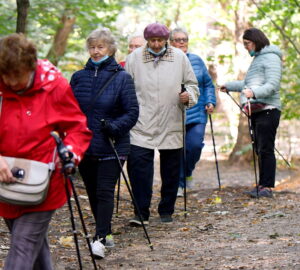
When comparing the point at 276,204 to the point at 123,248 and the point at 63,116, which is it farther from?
the point at 63,116

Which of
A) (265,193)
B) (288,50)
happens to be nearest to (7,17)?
(265,193)

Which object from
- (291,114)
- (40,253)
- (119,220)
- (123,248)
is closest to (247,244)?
(123,248)

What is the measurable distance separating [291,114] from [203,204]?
5346mm

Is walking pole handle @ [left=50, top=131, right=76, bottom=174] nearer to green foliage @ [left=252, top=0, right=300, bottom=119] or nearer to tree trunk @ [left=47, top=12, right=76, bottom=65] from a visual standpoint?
green foliage @ [left=252, top=0, right=300, bottom=119]

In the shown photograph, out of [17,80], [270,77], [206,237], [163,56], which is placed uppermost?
[17,80]

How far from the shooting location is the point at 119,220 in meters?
7.99

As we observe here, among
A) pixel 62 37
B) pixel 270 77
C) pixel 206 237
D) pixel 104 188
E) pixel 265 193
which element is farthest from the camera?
pixel 62 37

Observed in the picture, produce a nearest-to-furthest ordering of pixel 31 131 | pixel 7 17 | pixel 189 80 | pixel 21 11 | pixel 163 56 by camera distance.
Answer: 1. pixel 31 131
2. pixel 163 56
3. pixel 189 80
4. pixel 21 11
5. pixel 7 17

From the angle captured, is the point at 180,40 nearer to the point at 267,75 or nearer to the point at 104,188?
the point at 267,75

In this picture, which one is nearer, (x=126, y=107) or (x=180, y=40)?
(x=126, y=107)

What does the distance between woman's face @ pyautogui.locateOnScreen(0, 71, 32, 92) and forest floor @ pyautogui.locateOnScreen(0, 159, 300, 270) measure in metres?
2.29

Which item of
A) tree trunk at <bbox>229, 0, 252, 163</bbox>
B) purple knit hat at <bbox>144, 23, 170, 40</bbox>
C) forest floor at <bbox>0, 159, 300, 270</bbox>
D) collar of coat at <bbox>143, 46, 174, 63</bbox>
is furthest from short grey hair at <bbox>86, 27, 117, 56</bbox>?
tree trunk at <bbox>229, 0, 252, 163</bbox>

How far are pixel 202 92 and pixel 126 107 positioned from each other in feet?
11.5

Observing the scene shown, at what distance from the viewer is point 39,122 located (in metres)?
3.84
